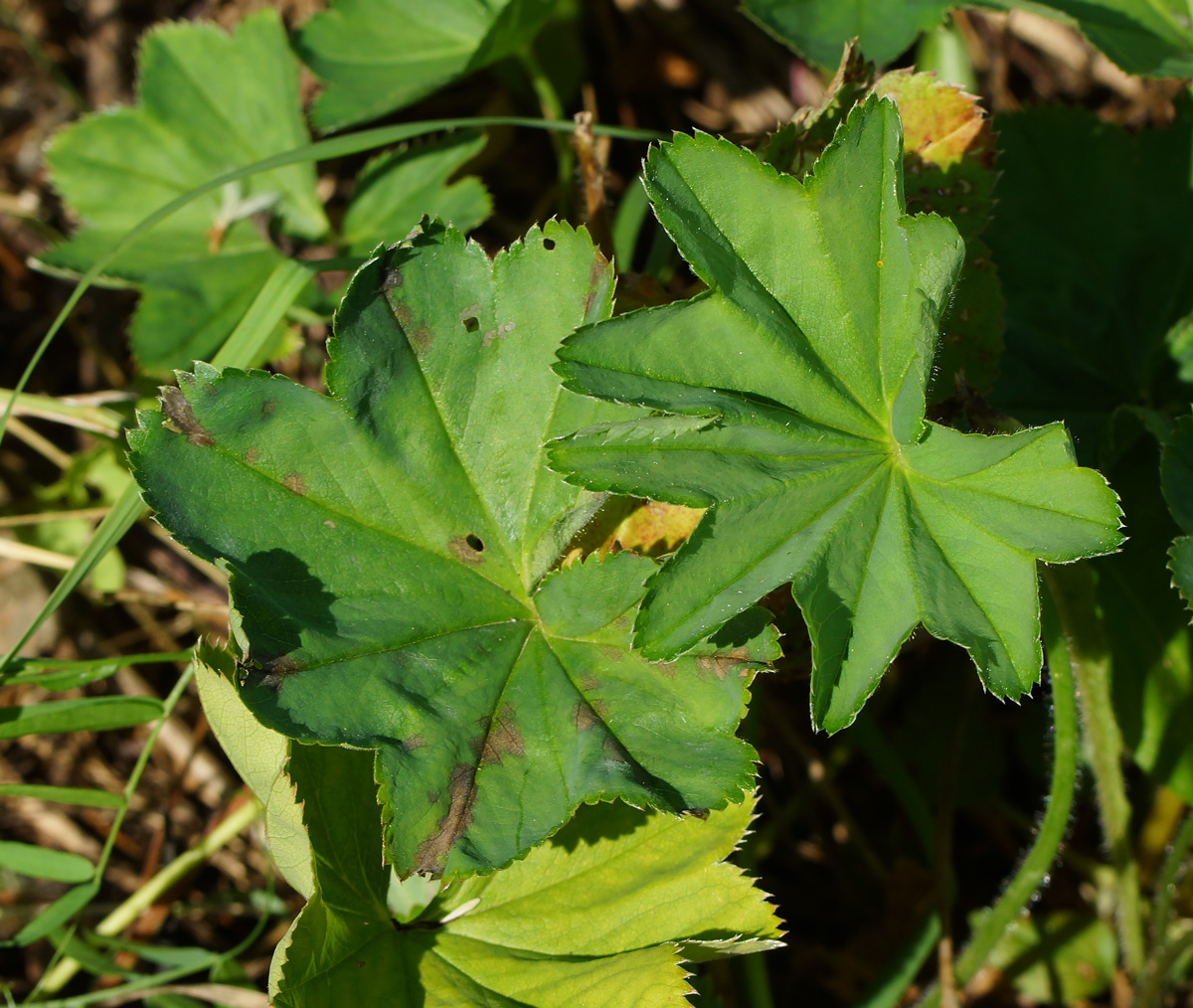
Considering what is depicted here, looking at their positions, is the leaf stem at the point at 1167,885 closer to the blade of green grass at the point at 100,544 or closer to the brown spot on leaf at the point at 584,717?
the brown spot on leaf at the point at 584,717

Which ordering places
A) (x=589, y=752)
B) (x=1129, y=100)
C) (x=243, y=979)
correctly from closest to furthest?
(x=589, y=752), (x=243, y=979), (x=1129, y=100)

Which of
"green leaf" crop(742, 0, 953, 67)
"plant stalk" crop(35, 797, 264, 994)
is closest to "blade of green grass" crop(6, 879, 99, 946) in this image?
"plant stalk" crop(35, 797, 264, 994)

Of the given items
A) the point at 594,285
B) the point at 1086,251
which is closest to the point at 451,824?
the point at 594,285

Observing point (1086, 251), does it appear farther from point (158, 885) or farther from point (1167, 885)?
point (158, 885)

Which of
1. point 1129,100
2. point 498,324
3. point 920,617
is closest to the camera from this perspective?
point 920,617

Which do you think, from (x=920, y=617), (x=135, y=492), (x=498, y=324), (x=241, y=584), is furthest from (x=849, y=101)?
(x=135, y=492)

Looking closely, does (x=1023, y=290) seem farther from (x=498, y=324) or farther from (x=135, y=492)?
(x=135, y=492)

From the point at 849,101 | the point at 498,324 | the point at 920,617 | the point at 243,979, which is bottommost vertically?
the point at 243,979

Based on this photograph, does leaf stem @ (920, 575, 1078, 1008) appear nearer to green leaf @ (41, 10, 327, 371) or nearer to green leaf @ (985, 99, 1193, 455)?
green leaf @ (985, 99, 1193, 455)
